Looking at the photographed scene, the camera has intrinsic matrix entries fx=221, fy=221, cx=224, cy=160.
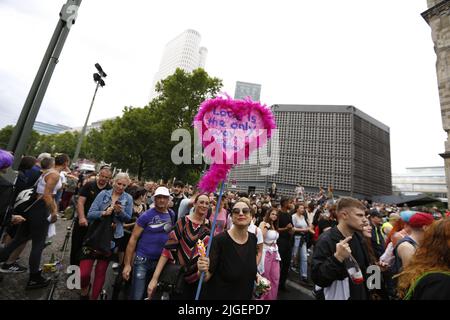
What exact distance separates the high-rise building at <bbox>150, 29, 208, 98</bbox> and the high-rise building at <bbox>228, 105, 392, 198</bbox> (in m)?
60.0

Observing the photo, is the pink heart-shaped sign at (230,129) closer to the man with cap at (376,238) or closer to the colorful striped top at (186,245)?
the colorful striped top at (186,245)

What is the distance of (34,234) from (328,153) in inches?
2652

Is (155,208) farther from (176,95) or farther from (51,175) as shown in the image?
(176,95)

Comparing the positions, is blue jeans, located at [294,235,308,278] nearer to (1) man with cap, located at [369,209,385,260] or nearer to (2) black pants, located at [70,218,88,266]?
(1) man with cap, located at [369,209,385,260]

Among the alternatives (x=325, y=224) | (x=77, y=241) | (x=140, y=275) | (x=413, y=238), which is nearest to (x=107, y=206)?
(x=77, y=241)

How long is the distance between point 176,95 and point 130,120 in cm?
651

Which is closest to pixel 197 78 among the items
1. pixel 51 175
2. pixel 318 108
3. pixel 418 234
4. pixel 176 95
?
pixel 176 95

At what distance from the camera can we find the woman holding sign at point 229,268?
2180 millimetres

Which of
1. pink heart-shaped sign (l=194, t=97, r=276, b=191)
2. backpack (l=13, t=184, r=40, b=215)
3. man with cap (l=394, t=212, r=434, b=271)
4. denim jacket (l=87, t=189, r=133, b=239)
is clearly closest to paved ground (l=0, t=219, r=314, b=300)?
backpack (l=13, t=184, r=40, b=215)

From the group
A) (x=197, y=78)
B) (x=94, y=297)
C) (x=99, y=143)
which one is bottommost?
(x=94, y=297)

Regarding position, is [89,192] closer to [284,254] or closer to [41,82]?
[41,82]
